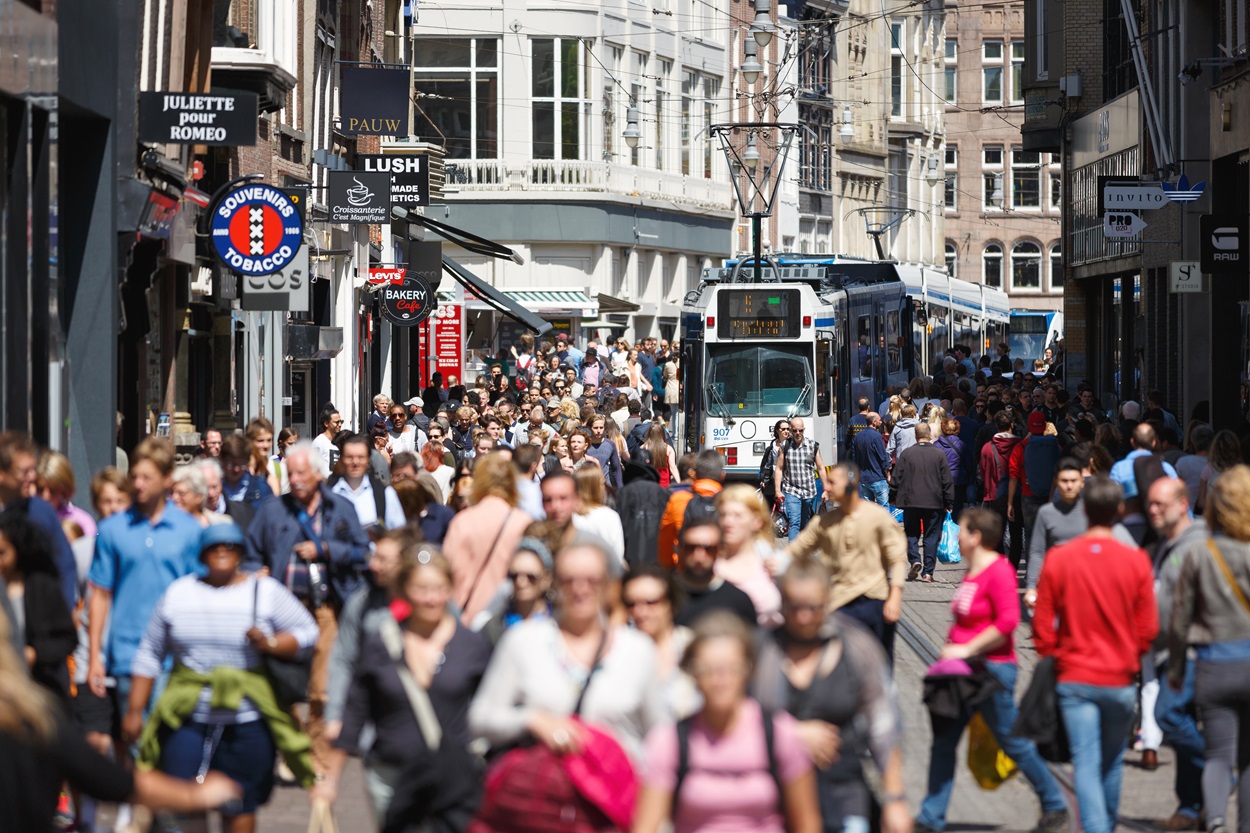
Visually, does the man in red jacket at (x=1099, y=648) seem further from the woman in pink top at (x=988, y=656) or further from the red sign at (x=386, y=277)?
the red sign at (x=386, y=277)

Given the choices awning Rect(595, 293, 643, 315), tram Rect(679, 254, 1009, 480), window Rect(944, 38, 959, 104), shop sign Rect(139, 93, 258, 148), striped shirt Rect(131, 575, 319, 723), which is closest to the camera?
striped shirt Rect(131, 575, 319, 723)

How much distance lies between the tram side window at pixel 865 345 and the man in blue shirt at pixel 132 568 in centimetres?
2305

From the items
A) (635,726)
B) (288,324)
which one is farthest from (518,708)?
(288,324)

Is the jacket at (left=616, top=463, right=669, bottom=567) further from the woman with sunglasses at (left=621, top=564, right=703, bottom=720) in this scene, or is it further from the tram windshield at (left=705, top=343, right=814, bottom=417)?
the tram windshield at (left=705, top=343, right=814, bottom=417)

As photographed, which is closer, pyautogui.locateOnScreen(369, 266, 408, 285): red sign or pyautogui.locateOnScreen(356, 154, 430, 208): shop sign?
pyautogui.locateOnScreen(356, 154, 430, 208): shop sign

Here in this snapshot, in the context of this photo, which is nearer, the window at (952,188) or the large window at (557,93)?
the large window at (557,93)

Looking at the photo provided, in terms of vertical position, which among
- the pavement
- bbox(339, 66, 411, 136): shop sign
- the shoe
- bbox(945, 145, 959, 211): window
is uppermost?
bbox(945, 145, 959, 211): window

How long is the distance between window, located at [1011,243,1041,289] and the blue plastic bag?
79046 millimetres

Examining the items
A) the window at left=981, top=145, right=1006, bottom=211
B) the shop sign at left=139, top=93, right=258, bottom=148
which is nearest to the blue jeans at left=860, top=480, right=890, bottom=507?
the shop sign at left=139, top=93, right=258, bottom=148

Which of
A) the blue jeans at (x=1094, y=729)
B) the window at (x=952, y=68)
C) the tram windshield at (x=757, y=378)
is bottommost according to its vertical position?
the blue jeans at (x=1094, y=729)

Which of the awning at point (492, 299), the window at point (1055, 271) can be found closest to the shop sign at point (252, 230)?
the awning at point (492, 299)

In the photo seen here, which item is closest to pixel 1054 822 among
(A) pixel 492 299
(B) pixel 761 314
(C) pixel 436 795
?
(C) pixel 436 795

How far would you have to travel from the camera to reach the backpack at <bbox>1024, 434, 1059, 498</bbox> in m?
19.2

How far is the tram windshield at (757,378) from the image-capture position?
28.6 m
